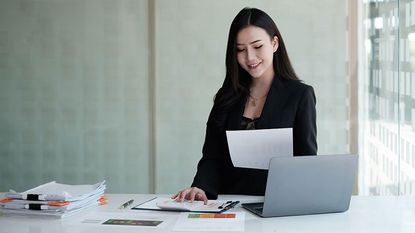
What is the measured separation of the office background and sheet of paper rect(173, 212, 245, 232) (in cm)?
222

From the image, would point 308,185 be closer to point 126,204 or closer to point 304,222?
point 304,222

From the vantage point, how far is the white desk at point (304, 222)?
1938 millimetres

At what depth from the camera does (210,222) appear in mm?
2020

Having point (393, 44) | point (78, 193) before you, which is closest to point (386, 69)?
point (393, 44)

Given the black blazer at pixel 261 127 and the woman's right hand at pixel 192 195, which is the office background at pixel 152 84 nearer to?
the black blazer at pixel 261 127

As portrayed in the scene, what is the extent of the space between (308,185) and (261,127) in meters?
0.63

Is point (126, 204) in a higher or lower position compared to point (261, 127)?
lower

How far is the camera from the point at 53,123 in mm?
4438

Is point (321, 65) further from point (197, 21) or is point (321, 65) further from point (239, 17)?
point (239, 17)

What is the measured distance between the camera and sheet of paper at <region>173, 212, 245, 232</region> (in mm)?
1945

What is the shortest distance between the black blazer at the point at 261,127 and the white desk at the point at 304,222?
1.31ft

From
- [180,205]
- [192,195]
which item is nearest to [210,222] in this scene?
[180,205]

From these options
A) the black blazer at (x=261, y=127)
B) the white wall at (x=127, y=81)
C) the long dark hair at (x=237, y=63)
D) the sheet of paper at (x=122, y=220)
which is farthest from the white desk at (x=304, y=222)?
the white wall at (x=127, y=81)

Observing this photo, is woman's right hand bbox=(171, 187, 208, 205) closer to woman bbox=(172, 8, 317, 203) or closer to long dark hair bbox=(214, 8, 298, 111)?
woman bbox=(172, 8, 317, 203)
